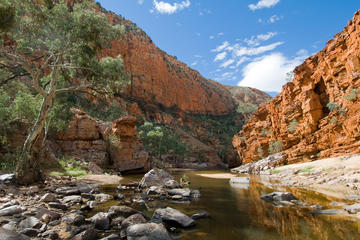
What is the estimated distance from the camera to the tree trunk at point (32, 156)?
380 inches

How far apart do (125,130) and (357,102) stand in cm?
3013

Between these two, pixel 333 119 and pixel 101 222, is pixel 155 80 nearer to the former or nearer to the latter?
pixel 333 119

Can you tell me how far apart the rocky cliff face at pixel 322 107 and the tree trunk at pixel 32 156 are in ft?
96.2

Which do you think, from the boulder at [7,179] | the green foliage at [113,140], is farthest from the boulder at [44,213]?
the green foliage at [113,140]

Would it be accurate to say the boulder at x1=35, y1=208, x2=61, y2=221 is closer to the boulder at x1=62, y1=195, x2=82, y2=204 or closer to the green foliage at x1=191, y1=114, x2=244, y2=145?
the boulder at x1=62, y1=195, x2=82, y2=204

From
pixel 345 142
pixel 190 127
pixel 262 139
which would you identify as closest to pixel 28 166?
pixel 345 142

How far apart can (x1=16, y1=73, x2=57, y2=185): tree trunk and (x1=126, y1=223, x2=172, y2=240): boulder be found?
7943mm

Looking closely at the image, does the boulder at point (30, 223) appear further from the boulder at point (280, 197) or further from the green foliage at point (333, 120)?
the green foliage at point (333, 120)

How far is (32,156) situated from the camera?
33.4 feet

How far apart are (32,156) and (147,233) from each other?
28.9ft

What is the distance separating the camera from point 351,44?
2700cm

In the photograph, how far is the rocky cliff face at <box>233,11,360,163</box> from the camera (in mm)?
25016

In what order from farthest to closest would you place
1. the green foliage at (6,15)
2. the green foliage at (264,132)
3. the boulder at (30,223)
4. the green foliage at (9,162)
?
the green foliage at (264,132) → the green foliage at (9,162) → the green foliage at (6,15) → the boulder at (30,223)

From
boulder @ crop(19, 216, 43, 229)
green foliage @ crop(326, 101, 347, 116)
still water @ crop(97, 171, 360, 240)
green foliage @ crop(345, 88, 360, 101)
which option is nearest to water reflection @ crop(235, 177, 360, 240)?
still water @ crop(97, 171, 360, 240)
